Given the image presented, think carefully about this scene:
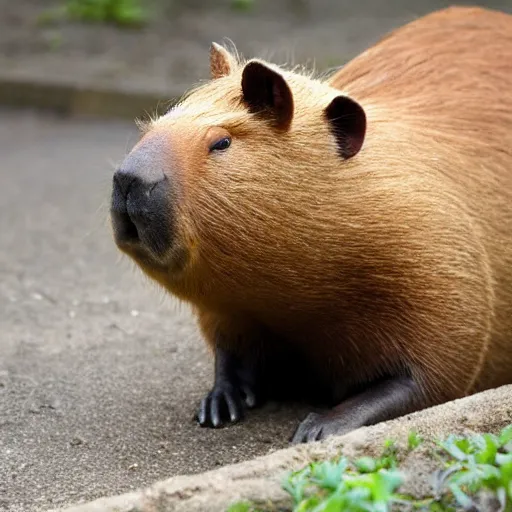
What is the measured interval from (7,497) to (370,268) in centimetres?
165

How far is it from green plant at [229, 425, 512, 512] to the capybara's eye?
136 centimetres

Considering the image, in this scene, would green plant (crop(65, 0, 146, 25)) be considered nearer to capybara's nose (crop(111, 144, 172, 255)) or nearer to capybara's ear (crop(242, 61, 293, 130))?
capybara's ear (crop(242, 61, 293, 130))

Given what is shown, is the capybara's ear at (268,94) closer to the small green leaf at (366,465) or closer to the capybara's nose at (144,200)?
the capybara's nose at (144,200)

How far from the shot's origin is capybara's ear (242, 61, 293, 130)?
449cm

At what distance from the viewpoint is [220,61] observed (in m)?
5.09

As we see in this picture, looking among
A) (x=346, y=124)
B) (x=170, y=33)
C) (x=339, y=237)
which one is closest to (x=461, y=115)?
(x=346, y=124)

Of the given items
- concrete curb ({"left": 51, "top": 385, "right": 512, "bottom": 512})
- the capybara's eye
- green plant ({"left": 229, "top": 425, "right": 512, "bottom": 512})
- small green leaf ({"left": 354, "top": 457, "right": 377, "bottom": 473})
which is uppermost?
the capybara's eye

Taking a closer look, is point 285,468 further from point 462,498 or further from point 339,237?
point 339,237

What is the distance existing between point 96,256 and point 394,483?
17.4ft

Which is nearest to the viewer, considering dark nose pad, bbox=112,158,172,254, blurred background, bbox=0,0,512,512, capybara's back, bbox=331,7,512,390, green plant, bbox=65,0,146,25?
dark nose pad, bbox=112,158,172,254

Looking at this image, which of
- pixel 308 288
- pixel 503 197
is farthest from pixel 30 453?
pixel 503 197

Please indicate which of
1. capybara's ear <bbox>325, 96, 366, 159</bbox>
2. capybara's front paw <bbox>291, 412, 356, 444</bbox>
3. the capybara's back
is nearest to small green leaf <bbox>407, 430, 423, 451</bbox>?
capybara's front paw <bbox>291, 412, 356, 444</bbox>

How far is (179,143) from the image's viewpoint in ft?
14.4

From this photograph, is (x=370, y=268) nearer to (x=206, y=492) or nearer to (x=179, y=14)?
(x=206, y=492)
